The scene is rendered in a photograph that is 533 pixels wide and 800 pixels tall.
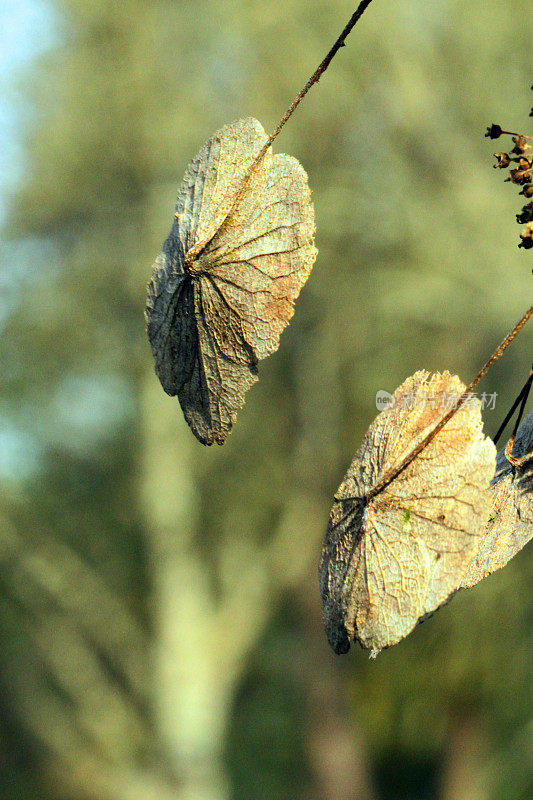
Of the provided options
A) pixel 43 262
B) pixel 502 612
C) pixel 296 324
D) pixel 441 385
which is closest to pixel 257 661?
pixel 502 612

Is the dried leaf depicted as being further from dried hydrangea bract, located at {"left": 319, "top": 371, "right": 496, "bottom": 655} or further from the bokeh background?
the bokeh background

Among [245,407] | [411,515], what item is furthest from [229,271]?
[245,407]

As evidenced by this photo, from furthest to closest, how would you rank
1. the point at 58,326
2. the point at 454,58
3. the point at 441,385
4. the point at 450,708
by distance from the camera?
1. the point at 450,708
2. the point at 58,326
3. the point at 454,58
4. the point at 441,385

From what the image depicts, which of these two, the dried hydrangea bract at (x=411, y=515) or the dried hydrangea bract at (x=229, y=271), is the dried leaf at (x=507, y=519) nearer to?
the dried hydrangea bract at (x=411, y=515)

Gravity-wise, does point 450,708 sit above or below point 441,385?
above

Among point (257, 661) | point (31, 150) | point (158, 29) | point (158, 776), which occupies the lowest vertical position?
point (158, 776)

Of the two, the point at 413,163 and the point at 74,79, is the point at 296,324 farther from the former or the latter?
the point at 74,79

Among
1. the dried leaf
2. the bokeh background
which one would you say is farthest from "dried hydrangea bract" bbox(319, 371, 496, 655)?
the bokeh background

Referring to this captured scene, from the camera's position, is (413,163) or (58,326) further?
(58,326)
